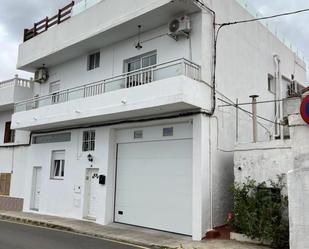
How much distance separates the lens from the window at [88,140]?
16344mm

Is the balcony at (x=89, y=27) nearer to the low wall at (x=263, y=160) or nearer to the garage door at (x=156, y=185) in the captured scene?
the garage door at (x=156, y=185)

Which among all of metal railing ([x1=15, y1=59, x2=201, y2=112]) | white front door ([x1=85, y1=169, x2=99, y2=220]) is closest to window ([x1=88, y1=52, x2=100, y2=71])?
metal railing ([x1=15, y1=59, x2=201, y2=112])

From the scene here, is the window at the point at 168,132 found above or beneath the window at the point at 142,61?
beneath

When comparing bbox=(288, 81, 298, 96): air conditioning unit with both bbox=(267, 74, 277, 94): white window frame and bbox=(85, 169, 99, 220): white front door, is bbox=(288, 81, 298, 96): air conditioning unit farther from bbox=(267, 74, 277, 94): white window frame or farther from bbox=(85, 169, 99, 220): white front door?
bbox=(85, 169, 99, 220): white front door

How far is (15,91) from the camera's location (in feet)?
69.7

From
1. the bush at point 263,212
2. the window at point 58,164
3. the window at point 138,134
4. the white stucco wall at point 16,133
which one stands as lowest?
the bush at point 263,212

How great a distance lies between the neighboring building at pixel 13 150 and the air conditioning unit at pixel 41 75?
1.75m

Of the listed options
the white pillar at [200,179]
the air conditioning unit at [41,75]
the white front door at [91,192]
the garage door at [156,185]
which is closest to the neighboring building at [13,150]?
the air conditioning unit at [41,75]

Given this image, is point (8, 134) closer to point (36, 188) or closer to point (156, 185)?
point (36, 188)

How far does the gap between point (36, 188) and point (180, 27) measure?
12.3 meters

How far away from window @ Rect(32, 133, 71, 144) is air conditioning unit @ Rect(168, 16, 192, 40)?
779 cm

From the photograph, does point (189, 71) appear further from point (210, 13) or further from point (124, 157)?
point (124, 157)

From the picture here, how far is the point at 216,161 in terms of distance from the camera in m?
12.8

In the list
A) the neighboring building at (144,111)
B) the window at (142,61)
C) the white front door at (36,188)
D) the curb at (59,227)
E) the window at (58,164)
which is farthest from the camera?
the white front door at (36,188)
